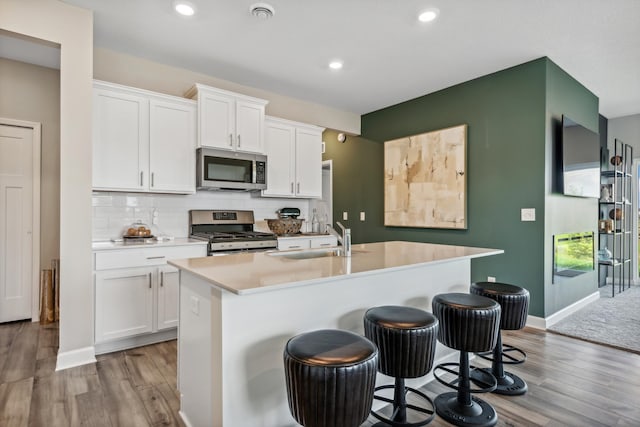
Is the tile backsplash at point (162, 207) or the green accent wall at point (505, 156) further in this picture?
the green accent wall at point (505, 156)

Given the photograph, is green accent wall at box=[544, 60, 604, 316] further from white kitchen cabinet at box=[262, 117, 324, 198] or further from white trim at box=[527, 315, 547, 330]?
white kitchen cabinet at box=[262, 117, 324, 198]

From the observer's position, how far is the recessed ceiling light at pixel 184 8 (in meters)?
2.48

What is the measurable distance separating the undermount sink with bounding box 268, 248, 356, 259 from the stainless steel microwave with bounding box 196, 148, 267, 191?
1515 mm

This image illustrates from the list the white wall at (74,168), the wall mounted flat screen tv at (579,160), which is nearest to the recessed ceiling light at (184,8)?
the white wall at (74,168)

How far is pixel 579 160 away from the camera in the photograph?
3.70 metres

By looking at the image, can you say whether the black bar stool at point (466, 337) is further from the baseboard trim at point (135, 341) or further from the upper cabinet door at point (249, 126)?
the upper cabinet door at point (249, 126)

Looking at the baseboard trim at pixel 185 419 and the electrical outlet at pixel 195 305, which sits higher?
the electrical outlet at pixel 195 305

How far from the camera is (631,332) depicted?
323 cm

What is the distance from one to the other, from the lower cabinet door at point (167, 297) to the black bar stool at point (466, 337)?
2230mm

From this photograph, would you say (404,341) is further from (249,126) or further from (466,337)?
(249,126)

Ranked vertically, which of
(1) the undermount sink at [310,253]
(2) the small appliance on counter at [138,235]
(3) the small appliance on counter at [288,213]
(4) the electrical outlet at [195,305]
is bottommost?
(4) the electrical outlet at [195,305]

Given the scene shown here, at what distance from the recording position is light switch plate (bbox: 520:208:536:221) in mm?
3399

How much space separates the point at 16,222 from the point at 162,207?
58.9 inches

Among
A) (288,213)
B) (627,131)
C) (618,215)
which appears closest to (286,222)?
(288,213)
